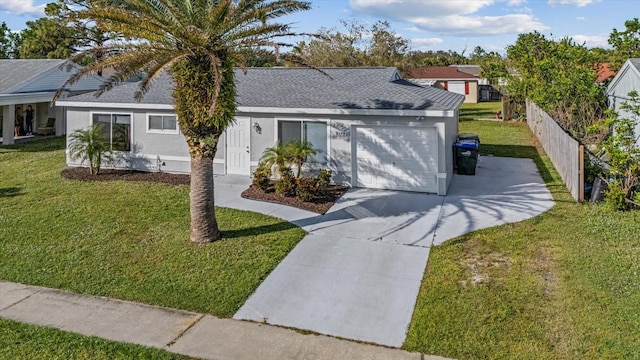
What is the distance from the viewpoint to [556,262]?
28.5 feet

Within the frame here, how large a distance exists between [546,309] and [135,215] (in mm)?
9378

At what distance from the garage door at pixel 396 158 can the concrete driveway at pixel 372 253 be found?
1.35ft

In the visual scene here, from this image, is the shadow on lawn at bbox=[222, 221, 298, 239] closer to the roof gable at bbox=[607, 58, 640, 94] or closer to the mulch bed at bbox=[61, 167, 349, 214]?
the mulch bed at bbox=[61, 167, 349, 214]

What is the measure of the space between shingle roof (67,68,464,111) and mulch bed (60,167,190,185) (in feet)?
8.17

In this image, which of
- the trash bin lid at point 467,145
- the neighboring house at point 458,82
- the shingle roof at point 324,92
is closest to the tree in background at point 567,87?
the trash bin lid at point 467,145

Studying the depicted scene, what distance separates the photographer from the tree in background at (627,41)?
72.4 ft

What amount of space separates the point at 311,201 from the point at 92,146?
8065 millimetres

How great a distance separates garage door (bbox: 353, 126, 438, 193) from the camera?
44.3ft

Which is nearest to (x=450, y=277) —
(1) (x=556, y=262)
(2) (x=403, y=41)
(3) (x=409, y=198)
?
(1) (x=556, y=262)

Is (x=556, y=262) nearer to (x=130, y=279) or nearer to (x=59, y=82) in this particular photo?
(x=130, y=279)

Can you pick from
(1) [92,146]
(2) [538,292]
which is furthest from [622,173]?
(1) [92,146]

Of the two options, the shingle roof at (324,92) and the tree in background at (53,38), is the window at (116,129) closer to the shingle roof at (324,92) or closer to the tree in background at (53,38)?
the shingle roof at (324,92)

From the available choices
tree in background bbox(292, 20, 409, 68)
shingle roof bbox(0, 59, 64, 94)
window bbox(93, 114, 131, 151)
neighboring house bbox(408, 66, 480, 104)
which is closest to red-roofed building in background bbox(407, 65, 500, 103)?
neighboring house bbox(408, 66, 480, 104)

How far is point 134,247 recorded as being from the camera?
9.70 meters
